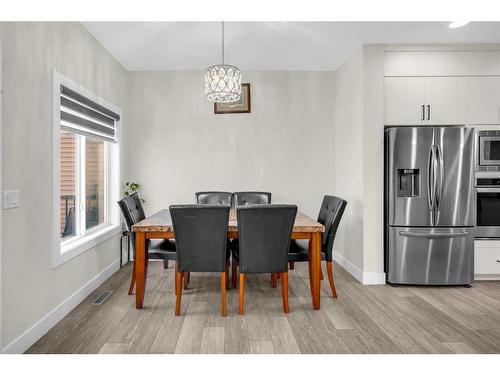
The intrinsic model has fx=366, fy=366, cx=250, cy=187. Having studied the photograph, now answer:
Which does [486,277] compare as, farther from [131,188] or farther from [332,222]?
[131,188]

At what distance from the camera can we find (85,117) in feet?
11.3

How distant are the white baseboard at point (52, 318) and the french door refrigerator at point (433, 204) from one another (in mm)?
3043

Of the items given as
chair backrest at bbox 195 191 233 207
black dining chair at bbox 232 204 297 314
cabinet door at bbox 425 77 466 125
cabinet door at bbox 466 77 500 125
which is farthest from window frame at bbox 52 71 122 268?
cabinet door at bbox 466 77 500 125

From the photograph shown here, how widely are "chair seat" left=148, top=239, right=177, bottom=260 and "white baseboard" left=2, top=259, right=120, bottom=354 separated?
2.33 ft

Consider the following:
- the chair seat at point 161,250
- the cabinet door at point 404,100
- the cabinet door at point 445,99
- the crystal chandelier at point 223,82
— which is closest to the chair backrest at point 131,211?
the chair seat at point 161,250

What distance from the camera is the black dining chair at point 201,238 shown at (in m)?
2.78

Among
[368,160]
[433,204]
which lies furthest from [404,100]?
[433,204]

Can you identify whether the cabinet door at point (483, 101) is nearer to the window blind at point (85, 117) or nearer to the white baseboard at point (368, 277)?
the white baseboard at point (368, 277)

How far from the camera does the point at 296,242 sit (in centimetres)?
349

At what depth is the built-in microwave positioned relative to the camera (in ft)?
12.4

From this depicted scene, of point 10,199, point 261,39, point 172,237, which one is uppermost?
point 261,39

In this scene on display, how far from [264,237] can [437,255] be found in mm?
1973

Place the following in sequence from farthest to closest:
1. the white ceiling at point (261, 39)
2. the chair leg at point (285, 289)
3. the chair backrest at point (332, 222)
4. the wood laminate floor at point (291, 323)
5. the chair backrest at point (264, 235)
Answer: the white ceiling at point (261, 39) < the chair backrest at point (332, 222) < the chair leg at point (285, 289) < the chair backrest at point (264, 235) < the wood laminate floor at point (291, 323)
